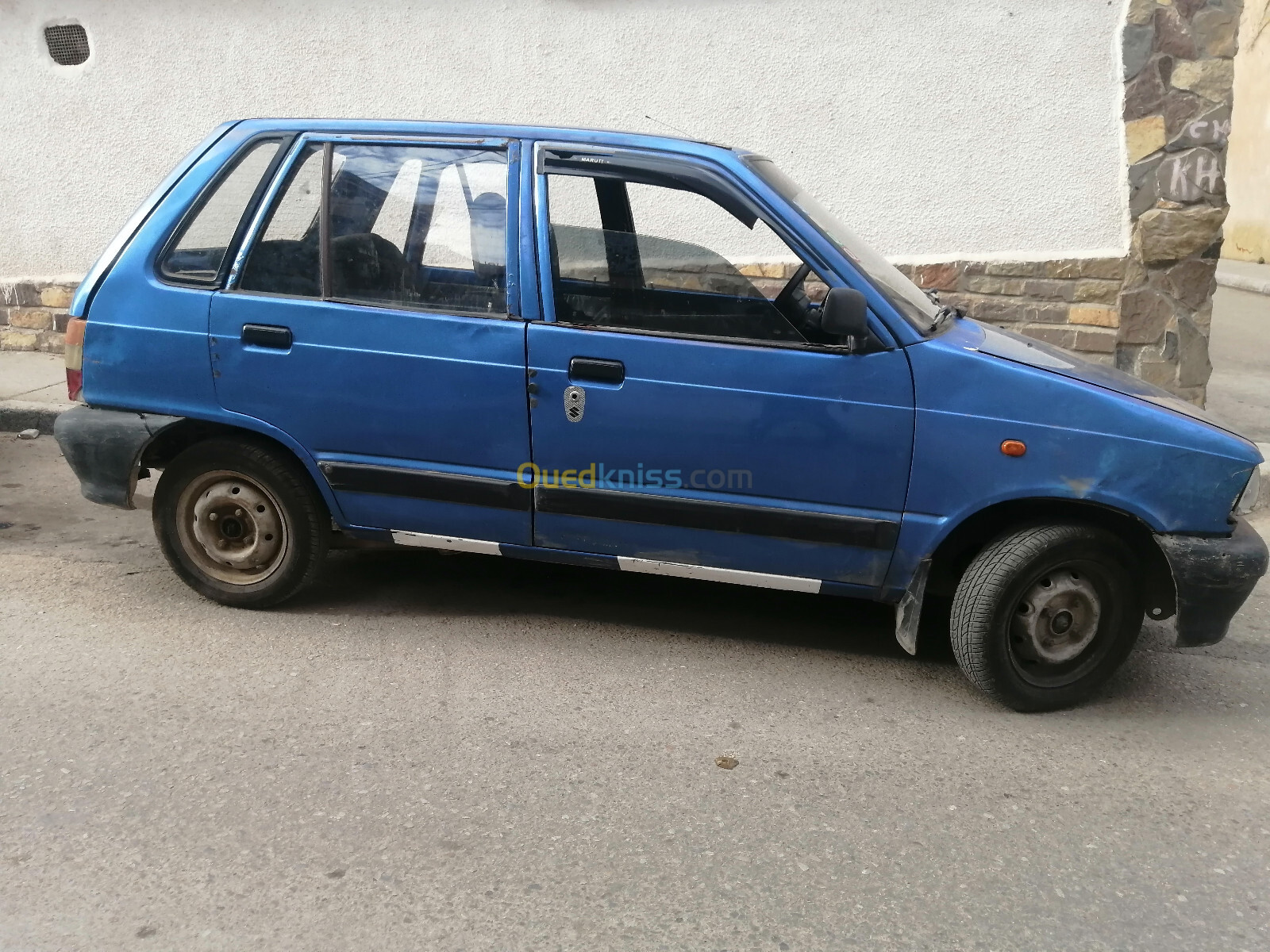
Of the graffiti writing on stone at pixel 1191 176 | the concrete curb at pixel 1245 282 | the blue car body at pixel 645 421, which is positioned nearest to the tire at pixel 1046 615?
the blue car body at pixel 645 421

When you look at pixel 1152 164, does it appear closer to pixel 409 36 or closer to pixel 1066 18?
pixel 1066 18

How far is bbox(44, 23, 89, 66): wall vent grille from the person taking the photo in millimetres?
7977

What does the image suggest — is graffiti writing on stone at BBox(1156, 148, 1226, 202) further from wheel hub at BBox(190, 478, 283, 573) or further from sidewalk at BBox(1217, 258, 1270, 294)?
sidewalk at BBox(1217, 258, 1270, 294)

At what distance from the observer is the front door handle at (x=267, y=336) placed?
4.03 meters

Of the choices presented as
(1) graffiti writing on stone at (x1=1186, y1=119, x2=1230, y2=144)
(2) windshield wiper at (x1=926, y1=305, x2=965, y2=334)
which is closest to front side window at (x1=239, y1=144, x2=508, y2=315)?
(2) windshield wiper at (x1=926, y1=305, x2=965, y2=334)

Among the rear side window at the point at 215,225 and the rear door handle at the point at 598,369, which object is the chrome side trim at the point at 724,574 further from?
the rear side window at the point at 215,225

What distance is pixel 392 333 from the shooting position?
3963 mm

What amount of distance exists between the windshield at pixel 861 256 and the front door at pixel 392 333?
0.92m

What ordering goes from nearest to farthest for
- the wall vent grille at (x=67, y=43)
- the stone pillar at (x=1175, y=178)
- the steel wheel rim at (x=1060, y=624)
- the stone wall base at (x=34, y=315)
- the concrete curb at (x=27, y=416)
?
the steel wheel rim at (x=1060, y=624) < the concrete curb at (x=27, y=416) < the stone pillar at (x=1175, y=178) < the wall vent grille at (x=67, y=43) < the stone wall base at (x=34, y=315)

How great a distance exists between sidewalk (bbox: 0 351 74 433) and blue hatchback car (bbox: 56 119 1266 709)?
2685 mm

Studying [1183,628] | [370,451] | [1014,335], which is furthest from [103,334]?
[1183,628]

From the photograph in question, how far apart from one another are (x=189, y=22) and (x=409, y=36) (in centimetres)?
155

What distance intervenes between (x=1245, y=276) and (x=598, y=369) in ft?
45.4

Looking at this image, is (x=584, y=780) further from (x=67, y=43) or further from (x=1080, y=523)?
(x=67, y=43)
